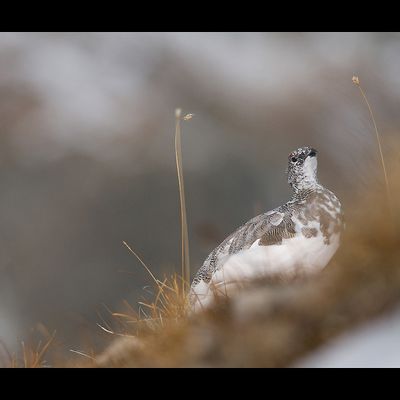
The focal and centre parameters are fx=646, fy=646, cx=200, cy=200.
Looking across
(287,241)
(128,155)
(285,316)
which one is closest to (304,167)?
(287,241)

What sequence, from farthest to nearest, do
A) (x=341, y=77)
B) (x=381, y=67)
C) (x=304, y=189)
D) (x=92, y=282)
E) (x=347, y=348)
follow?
(x=92, y=282) → (x=341, y=77) → (x=381, y=67) → (x=304, y=189) → (x=347, y=348)

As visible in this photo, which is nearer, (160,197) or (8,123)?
(160,197)

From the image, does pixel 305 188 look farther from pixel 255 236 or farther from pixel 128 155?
pixel 128 155

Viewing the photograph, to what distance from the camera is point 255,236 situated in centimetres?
145

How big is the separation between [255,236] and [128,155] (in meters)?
3.21

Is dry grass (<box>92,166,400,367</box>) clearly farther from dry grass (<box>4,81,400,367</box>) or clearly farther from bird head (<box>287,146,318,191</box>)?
bird head (<box>287,146,318,191</box>)

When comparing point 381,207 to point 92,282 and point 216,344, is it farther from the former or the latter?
point 92,282

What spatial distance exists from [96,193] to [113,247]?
16.1 inches

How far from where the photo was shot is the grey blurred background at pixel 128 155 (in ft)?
13.1

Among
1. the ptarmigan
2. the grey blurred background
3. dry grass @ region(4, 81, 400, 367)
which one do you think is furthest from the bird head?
the grey blurred background

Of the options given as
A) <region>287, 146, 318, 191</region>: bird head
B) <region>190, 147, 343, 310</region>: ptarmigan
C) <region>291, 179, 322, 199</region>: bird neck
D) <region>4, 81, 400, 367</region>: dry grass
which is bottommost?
<region>4, 81, 400, 367</region>: dry grass

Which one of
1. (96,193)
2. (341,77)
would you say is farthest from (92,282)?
(341,77)

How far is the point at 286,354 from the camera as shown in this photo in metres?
1.05

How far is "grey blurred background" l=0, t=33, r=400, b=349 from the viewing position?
399cm
